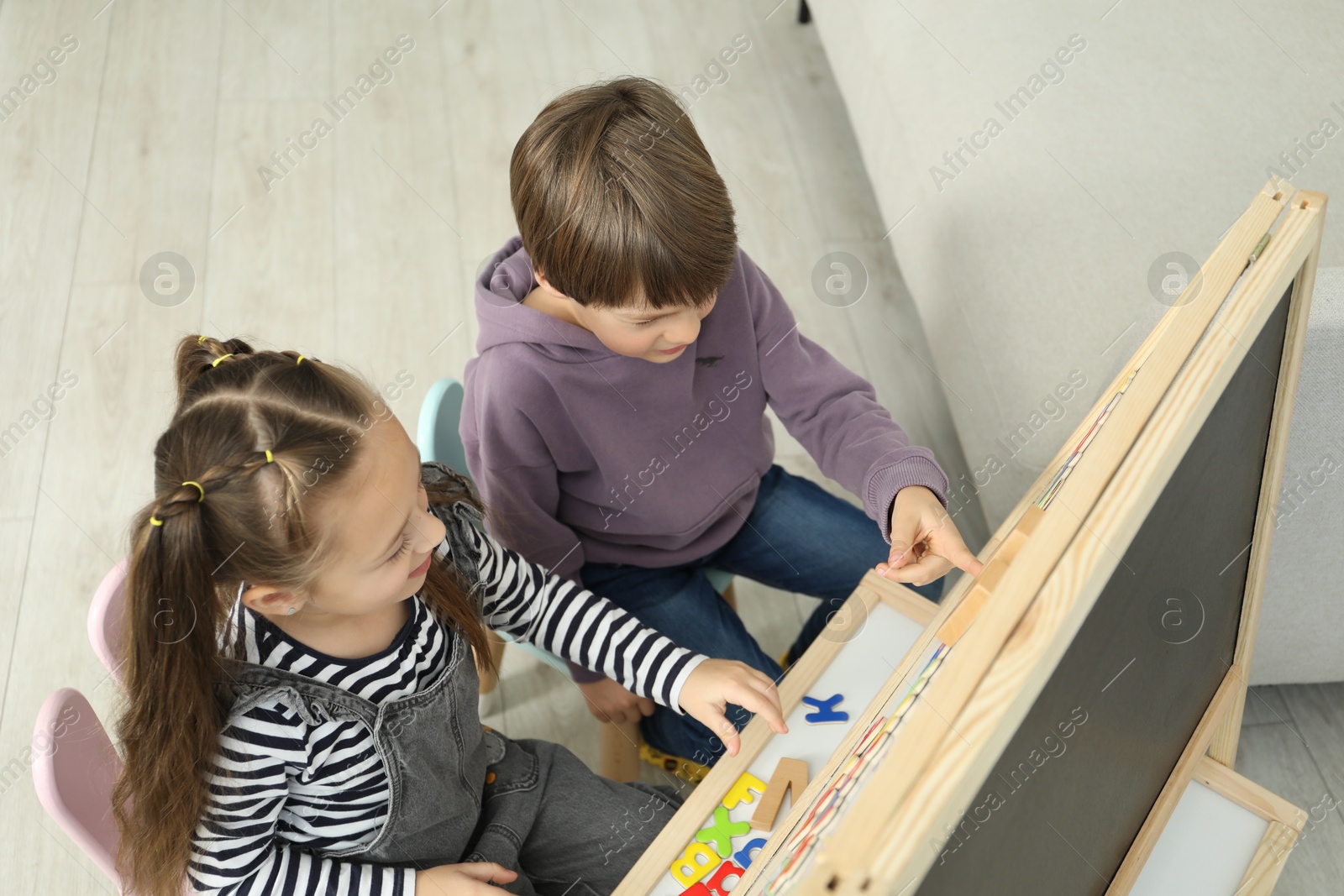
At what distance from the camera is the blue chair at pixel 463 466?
109 cm

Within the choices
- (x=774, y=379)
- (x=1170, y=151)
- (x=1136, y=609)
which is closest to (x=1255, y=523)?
(x=1136, y=609)

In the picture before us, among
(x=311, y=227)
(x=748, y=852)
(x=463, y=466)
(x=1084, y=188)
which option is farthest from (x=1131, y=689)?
(x=311, y=227)

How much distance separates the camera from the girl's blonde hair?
0.70 meters

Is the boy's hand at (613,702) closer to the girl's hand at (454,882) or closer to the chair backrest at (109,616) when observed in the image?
the girl's hand at (454,882)

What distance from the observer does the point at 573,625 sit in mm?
1004

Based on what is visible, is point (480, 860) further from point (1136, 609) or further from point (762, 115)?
point (762, 115)

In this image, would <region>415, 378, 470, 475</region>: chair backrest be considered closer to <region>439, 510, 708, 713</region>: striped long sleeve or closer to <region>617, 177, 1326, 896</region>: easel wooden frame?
<region>439, 510, 708, 713</region>: striped long sleeve

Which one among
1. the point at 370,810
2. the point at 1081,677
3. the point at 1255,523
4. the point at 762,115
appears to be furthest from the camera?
the point at 762,115

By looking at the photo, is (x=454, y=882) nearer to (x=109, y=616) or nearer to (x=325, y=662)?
(x=325, y=662)

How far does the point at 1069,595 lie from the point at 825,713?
467 millimetres

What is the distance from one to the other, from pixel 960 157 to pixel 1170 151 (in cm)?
28

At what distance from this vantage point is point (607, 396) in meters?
1.10

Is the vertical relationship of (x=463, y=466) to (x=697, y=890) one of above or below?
above

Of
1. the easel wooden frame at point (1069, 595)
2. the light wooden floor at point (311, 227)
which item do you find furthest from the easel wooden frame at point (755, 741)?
the light wooden floor at point (311, 227)
